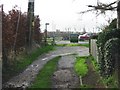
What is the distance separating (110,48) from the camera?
15.2 m

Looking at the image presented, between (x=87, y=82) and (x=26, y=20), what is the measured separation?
17.2m

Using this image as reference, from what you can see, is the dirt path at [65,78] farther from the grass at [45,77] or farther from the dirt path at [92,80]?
the dirt path at [92,80]

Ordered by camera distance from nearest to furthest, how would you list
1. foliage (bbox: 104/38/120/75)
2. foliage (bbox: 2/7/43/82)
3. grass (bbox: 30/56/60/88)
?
1. foliage (bbox: 104/38/120/75)
2. grass (bbox: 30/56/60/88)
3. foliage (bbox: 2/7/43/82)

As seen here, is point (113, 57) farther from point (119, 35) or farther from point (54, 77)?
point (54, 77)

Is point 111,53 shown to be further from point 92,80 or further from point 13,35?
point 13,35

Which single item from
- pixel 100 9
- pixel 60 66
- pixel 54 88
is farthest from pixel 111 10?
pixel 54 88

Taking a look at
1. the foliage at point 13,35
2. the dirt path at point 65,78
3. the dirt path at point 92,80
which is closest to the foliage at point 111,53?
the dirt path at point 92,80

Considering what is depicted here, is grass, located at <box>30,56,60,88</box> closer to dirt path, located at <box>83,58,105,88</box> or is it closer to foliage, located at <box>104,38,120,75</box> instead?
dirt path, located at <box>83,58,105,88</box>

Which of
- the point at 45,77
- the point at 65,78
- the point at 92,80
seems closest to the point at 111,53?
the point at 92,80

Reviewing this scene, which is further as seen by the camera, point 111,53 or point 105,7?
point 105,7

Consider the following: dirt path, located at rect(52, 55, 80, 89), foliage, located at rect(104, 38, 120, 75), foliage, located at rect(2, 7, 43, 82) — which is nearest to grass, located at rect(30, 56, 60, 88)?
dirt path, located at rect(52, 55, 80, 89)

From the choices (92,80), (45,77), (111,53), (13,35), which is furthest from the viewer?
(13,35)

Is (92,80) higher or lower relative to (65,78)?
higher

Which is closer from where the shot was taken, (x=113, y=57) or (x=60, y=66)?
(x=113, y=57)
